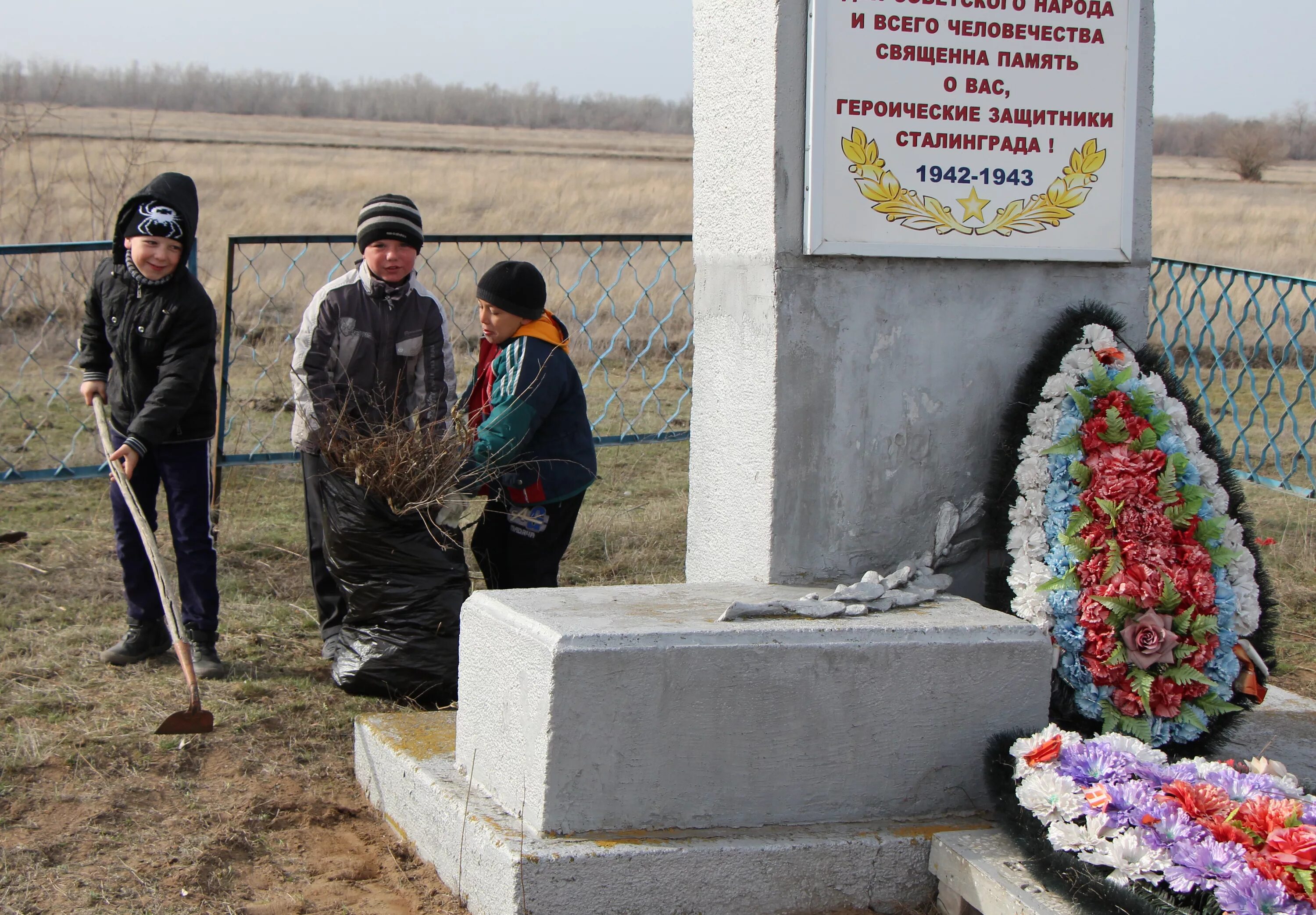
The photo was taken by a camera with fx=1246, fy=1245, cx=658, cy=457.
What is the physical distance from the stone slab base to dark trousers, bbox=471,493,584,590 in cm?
110

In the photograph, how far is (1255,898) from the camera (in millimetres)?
1979

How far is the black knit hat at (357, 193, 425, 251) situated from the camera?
377 centimetres

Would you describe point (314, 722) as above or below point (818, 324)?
below

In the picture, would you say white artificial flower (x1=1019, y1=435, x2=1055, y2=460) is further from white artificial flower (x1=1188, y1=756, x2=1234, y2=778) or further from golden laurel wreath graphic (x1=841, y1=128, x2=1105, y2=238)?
white artificial flower (x1=1188, y1=756, x2=1234, y2=778)

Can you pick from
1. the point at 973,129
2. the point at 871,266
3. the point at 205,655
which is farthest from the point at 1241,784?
the point at 205,655

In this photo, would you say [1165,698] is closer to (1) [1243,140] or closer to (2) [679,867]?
(2) [679,867]

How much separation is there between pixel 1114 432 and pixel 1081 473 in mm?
142

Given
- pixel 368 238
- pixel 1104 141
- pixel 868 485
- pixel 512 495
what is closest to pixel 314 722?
pixel 512 495

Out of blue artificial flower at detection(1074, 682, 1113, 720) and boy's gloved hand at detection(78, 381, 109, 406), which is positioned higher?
boy's gloved hand at detection(78, 381, 109, 406)

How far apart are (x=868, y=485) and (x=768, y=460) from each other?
26 cm

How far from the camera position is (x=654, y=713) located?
2.39 meters

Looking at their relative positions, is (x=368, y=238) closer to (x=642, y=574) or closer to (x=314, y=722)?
(x=314, y=722)

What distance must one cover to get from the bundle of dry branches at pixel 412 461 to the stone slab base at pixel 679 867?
0.95m

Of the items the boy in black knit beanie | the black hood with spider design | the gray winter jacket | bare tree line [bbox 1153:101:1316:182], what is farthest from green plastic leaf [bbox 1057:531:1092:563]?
bare tree line [bbox 1153:101:1316:182]
